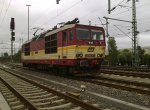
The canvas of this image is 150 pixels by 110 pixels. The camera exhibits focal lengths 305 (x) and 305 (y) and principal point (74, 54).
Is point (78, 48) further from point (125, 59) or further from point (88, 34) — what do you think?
point (125, 59)

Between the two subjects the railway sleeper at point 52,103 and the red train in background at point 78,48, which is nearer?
the railway sleeper at point 52,103

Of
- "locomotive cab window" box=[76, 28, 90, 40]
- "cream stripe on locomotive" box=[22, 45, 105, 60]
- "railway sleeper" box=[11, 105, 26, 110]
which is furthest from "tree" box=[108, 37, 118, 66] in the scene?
"railway sleeper" box=[11, 105, 26, 110]

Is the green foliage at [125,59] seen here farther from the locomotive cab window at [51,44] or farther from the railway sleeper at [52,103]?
the railway sleeper at [52,103]

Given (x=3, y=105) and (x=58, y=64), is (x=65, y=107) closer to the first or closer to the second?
(x=3, y=105)

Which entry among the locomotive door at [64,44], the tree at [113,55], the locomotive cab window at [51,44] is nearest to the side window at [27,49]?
the locomotive cab window at [51,44]

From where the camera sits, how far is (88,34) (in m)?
19.0

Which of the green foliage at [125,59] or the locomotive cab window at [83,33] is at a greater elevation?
the locomotive cab window at [83,33]


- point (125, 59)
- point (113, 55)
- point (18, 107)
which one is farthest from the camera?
point (125, 59)

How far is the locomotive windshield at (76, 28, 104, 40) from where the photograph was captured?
18469 mm

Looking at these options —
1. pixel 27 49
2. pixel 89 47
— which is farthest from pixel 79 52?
pixel 27 49

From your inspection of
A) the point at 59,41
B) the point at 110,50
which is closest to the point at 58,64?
the point at 59,41

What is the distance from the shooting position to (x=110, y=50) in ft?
167

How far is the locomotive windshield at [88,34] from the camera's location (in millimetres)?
18469

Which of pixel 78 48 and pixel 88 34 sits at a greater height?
pixel 88 34
